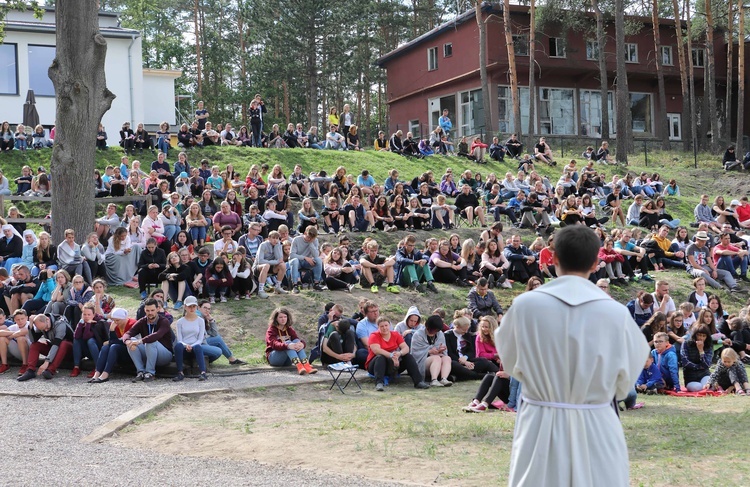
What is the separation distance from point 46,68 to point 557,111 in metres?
22.7

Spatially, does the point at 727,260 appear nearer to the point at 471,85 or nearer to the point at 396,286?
the point at 396,286

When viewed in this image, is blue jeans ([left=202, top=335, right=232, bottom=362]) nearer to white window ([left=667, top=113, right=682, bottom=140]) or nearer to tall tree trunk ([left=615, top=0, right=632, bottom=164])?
tall tree trunk ([left=615, top=0, right=632, bottom=164])

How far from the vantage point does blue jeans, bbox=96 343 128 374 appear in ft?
41.8

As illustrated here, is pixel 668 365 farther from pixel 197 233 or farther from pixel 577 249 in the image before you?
pixel 197 233

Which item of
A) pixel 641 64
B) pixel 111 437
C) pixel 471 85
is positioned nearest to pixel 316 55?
pixel 471 85

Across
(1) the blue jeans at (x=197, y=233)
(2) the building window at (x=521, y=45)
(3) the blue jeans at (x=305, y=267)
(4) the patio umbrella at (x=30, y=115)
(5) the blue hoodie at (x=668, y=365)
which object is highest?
(2) the building window at (x=521, y=45)

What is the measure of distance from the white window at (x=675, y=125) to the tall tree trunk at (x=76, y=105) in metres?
33.8

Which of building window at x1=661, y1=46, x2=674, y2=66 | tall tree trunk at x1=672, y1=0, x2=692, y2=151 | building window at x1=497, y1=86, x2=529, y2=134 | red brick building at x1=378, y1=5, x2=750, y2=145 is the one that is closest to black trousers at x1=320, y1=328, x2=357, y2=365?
red brick building at x1=378, y1=5, x2=750, y2=145

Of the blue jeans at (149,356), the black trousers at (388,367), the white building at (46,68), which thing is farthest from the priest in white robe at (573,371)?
the white building at (46,68)

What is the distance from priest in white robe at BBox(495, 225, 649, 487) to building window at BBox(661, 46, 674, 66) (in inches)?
1681

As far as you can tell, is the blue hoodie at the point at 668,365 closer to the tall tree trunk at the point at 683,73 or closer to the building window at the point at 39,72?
the building window at the point at 39,72

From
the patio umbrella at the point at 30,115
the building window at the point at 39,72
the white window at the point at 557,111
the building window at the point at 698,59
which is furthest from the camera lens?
the building window at the point at 698,59

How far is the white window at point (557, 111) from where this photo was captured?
135ft

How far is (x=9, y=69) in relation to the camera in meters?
31.7
